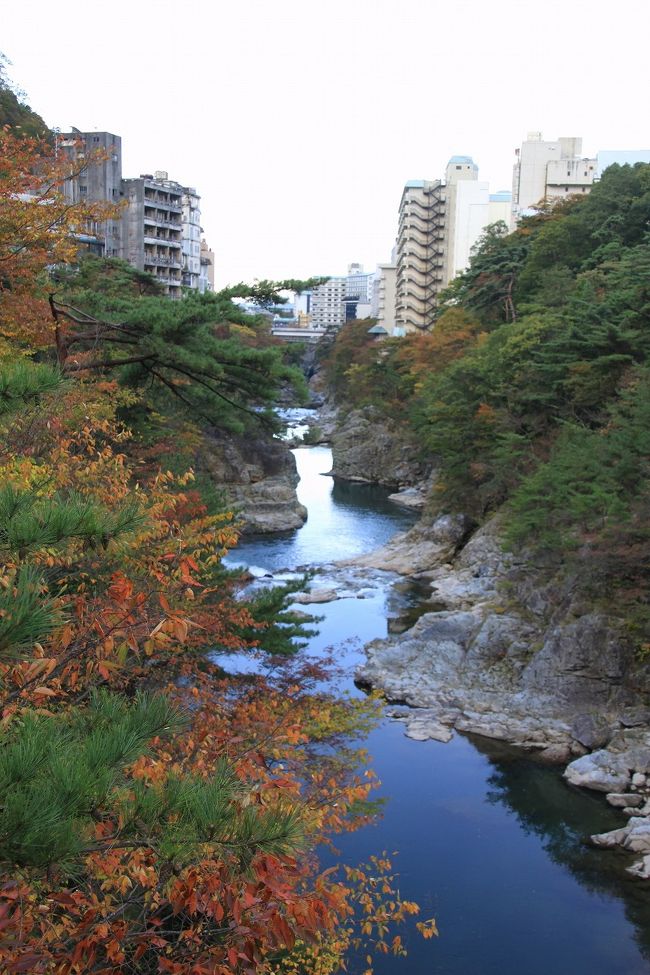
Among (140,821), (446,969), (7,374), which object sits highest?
(7,374)

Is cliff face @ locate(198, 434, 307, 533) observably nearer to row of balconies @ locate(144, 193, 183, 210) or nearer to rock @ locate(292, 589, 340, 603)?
rock @ locate(292, 589, 340, 603)

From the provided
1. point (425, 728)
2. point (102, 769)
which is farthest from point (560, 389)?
point (102, 769)

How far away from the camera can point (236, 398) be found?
917 centimetres

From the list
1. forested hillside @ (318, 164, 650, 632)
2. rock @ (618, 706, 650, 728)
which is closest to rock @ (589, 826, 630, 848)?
rock @ (618, 706, 650, 728)

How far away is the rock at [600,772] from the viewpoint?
34.8 ft

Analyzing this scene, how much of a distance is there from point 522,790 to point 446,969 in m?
3.74

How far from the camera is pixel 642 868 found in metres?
8.94

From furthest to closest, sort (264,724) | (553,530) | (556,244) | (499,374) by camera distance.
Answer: (556,244) → (499,374) → (553,530) → (264,724)

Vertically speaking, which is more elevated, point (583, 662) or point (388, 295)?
point (388, 295)

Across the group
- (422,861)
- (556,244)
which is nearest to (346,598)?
(422,861)

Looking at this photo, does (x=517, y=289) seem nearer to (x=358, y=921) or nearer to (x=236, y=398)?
(x=236, y=398)

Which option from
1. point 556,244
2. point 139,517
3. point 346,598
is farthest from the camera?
point 556,244

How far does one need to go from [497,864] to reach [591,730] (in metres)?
3.51

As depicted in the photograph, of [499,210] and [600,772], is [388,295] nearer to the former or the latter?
[499,210]
